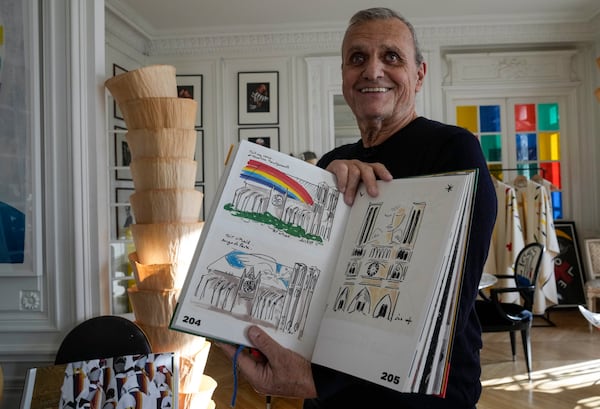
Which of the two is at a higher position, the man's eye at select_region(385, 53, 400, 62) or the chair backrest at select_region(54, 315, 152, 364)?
the man's eye at select_region(385, 53, 400, 62)

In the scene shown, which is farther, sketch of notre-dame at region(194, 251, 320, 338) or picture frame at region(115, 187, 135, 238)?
picture frame at region(115, 187, 135, 238)

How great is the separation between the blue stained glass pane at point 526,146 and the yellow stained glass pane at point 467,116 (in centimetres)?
56

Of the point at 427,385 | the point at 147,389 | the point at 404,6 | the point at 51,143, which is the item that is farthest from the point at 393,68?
the point at 404,6

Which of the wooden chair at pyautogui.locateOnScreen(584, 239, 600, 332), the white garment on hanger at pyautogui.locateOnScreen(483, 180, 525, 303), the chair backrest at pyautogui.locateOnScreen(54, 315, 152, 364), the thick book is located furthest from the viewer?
the wooden chair at pyautogui.locateOnScreen(584, 239, 600, 332)

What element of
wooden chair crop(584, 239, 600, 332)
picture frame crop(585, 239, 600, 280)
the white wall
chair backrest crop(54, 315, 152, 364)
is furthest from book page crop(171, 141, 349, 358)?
picture frame crop(585, 239, 600, 280)

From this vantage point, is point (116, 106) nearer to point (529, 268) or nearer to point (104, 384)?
point (104, 384)

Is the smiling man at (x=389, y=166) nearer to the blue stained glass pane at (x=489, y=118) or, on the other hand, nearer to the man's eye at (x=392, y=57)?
the man's eye at (x=392, y=57)

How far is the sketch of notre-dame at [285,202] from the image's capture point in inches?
27.6

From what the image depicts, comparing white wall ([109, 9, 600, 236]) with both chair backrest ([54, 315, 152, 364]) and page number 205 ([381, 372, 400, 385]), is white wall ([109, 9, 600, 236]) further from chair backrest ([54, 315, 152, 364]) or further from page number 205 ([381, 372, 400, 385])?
page number 205 ([381, 372, 400, 385])

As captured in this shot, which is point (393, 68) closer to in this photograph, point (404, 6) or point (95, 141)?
point (95, 141)

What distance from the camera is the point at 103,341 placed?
5.82 ft

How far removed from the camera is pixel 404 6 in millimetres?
4934

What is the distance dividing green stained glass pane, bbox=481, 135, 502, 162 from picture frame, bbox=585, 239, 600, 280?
141cm

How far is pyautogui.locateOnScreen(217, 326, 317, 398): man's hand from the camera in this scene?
0.67 m
